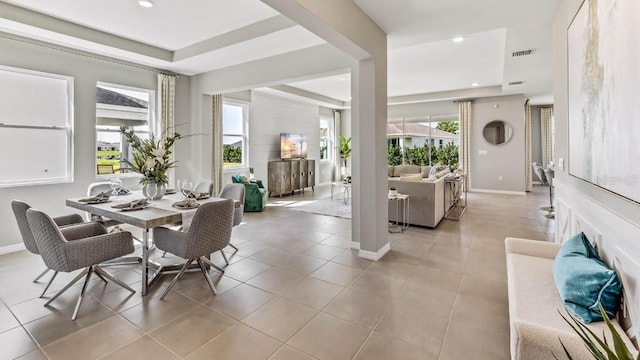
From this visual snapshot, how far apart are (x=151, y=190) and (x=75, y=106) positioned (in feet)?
7.54

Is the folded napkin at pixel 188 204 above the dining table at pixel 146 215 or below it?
above

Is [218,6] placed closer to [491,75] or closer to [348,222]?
[348,222]

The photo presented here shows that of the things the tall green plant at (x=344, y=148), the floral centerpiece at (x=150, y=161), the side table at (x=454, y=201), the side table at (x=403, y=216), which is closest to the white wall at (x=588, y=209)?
the side table at (x=403, y=216)

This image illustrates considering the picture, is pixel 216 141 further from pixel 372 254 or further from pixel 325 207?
pixel 372 254

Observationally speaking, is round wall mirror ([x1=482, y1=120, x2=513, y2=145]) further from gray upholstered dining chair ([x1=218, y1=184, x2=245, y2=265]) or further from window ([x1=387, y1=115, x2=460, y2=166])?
gray upholstered dining chair ([x1=218, y1=184, x2=245, y2=265])

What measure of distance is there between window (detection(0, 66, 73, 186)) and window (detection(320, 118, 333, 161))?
300 inches

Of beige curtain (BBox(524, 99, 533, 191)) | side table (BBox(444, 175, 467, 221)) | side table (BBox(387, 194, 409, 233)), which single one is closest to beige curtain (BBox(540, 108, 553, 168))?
beige curtain (BBox(524, 99, 533, 191))

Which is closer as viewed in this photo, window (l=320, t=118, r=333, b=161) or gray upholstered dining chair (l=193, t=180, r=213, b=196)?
gray upholstered dining chair (l=193, t=180, r=213, b=196)

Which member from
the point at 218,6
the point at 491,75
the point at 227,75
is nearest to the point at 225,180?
the point at 227,75

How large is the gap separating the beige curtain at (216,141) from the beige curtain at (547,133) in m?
10.4

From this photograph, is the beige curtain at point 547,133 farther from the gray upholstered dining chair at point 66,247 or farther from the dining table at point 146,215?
the gray upholstered dining chair at point 66,247

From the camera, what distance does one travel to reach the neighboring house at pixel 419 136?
9.85m

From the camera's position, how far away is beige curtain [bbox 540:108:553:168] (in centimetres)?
1011

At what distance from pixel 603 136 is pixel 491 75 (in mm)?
6140
